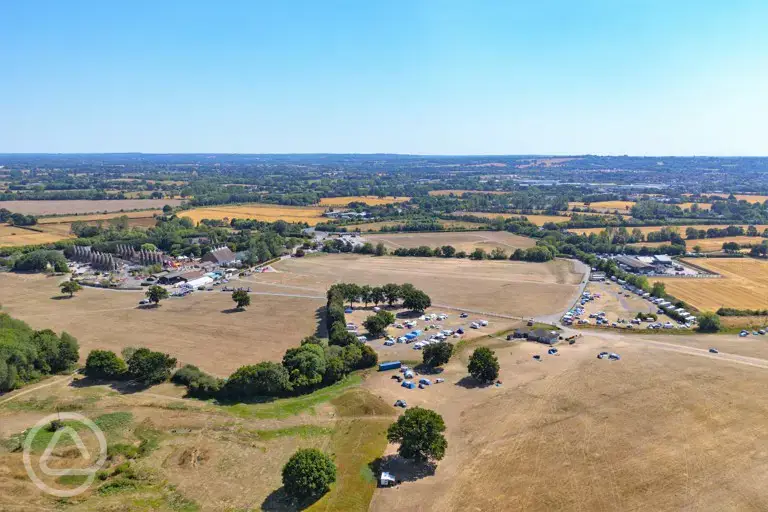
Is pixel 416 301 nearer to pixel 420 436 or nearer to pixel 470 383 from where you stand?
pixel 470 383

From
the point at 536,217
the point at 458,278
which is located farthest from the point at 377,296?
the point at 536,217

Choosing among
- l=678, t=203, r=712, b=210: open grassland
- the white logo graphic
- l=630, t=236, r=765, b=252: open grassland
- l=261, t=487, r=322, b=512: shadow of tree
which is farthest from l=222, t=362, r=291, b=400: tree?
l=678, t=203, r=712, b=210: open grassland

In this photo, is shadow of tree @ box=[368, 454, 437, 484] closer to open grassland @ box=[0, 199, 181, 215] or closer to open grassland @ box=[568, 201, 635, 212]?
open grassland @ box=[568, 201, 635, 212]

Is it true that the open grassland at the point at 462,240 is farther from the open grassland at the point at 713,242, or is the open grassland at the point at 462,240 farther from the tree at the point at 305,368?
the tree at the point at 305,368

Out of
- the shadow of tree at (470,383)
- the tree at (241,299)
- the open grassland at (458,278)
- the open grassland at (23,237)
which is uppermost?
the open grassland at (23,237)

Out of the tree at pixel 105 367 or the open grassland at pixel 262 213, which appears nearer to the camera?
the tree at pixel 105 367

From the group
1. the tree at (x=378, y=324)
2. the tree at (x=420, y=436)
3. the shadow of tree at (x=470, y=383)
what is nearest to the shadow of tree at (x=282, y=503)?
the tree at (x=420, y=436)

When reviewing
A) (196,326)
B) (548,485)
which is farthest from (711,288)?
(196,326)

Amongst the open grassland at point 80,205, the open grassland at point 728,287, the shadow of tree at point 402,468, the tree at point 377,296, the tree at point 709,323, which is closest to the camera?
the shadow of tree at point 402,468
